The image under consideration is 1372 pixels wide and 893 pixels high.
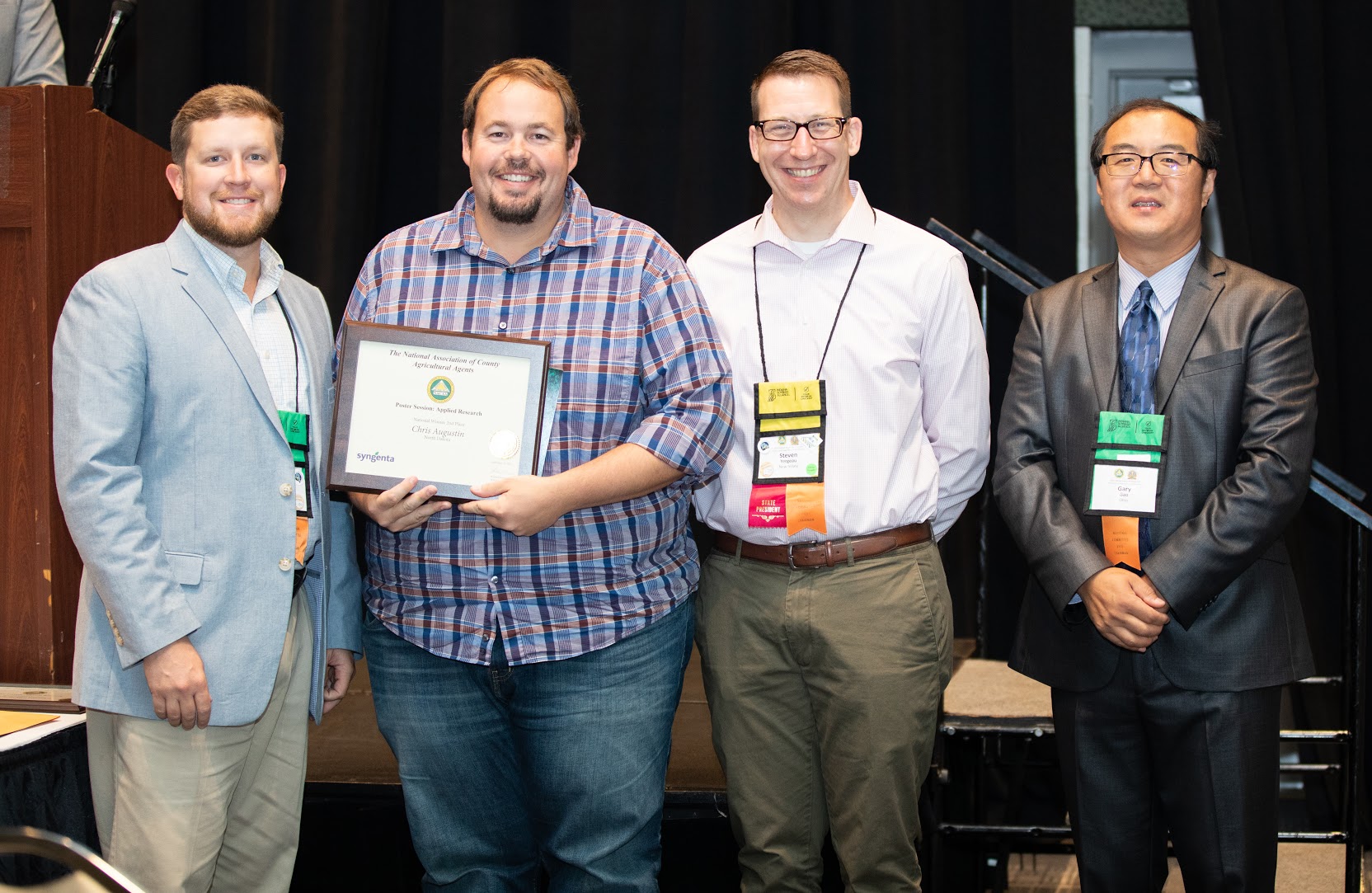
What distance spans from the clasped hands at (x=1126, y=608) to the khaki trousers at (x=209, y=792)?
1.38 metres

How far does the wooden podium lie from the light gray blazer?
66cm

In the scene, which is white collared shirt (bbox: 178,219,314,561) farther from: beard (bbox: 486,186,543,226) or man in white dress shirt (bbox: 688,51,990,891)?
man in white dress shirt (bbox: 688,51,990,891)

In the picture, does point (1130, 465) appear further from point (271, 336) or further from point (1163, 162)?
point (271, 336)

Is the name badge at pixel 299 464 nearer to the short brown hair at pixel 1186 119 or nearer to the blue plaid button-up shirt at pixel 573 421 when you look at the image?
the blue plaid button-up shirt at pixel 573 421

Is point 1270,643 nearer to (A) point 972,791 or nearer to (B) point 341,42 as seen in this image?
(A) point 972,791

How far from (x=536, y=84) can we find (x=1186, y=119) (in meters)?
1.18

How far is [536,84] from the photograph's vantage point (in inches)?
85.0

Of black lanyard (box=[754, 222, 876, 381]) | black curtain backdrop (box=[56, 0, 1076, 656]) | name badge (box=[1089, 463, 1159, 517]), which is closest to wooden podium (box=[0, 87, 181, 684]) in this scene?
black lanyard (box=[754, 222, 876, 381])

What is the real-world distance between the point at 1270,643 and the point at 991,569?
174 centimetres

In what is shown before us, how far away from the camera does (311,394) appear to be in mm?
2131

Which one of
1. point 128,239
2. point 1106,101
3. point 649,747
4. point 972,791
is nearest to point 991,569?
point 972,791

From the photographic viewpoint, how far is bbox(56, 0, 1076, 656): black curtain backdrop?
12.2ft

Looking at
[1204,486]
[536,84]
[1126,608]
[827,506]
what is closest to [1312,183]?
[1204,486]

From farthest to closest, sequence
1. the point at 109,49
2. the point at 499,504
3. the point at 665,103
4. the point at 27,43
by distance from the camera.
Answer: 1. the point at 665,103
2. the point at 27,43
3. the point at 109,49
4. the point at 499,504
